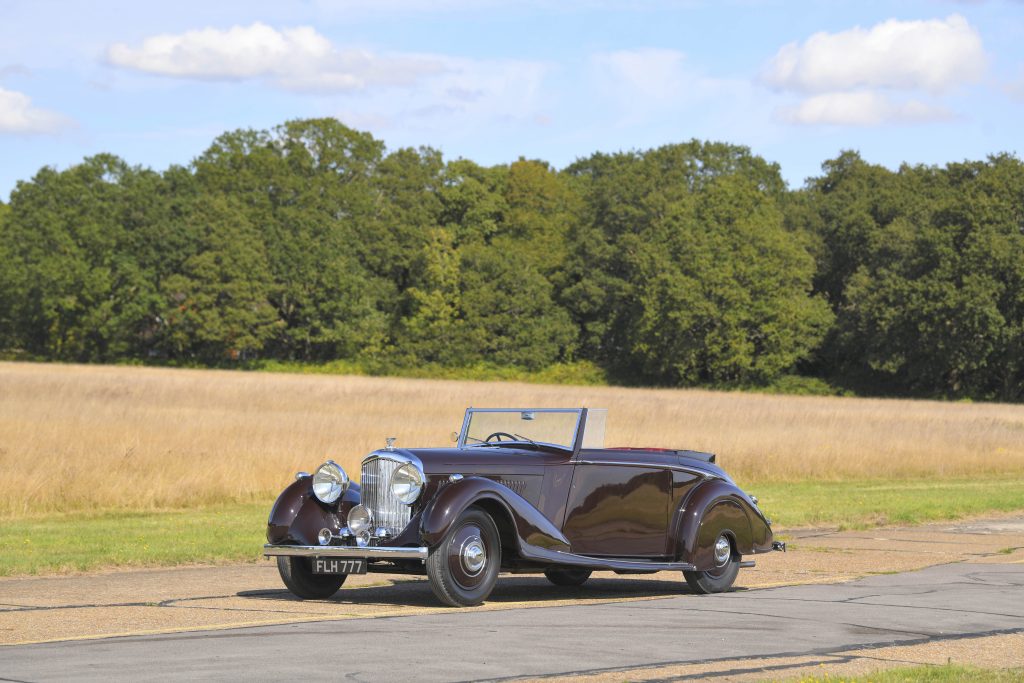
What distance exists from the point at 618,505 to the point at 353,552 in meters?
2.55

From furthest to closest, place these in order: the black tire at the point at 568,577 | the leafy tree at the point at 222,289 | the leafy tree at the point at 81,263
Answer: the leafy tree at the point at 81,263
the leafy tree at the point at 222,289
the black tire at the point at 568,577

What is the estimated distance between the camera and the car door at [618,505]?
11891 mm

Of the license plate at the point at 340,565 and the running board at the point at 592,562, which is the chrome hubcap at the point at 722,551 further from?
the license plate at the point at 340,565

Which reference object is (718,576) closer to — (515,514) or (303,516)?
(515,514)

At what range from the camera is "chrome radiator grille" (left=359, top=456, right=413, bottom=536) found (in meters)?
11.2

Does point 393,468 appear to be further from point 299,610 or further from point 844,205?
point 844,205

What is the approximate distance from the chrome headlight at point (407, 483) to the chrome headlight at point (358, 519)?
285 millimetres

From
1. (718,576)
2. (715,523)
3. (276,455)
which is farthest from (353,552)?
(276,455)

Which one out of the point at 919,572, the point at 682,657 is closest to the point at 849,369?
the point at 919,572

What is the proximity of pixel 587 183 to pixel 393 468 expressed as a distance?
100990mm

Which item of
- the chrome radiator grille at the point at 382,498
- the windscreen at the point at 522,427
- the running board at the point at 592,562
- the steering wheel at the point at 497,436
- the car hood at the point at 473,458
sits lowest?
the running board at the point at 592,562

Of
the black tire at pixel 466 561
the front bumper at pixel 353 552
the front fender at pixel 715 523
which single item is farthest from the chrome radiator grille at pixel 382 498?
the front fender at pixel 715 523

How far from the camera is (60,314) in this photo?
312ft

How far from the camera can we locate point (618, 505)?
39.7 ft
